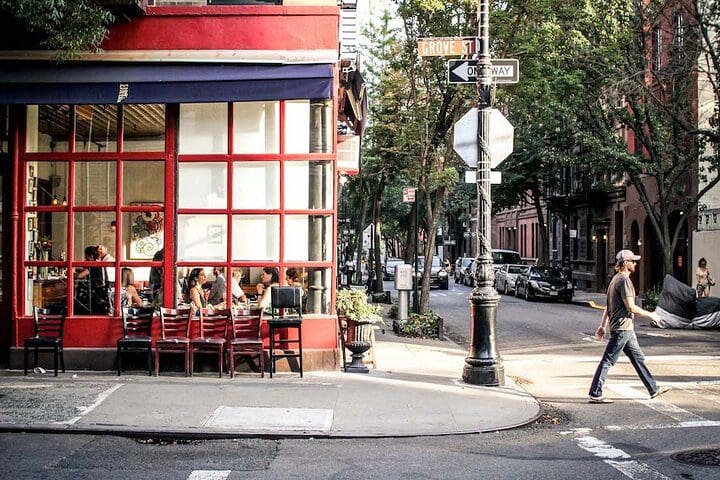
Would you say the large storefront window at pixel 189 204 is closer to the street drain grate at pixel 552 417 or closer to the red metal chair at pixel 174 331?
the red metal chair at pixel 174 331

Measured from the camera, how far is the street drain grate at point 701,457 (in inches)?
296

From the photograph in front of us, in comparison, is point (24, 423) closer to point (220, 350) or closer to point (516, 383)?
point (220, 350)

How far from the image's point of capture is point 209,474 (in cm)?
711

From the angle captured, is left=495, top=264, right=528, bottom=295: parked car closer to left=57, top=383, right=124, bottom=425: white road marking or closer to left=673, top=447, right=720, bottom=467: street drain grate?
left=57, top=383, right=124, bottom=425: white road marking

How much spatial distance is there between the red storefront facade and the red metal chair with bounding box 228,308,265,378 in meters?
0.40

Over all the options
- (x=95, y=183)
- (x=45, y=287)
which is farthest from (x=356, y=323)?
(x=45, y=287)

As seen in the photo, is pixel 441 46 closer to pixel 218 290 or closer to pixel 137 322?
pixel 218 290

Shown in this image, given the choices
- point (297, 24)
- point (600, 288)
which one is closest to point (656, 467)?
point (297, 24)

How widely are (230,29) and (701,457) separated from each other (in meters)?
8.36

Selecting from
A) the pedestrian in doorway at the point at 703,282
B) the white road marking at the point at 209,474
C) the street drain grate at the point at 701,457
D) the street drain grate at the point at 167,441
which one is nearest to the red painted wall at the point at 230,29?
the street drain grate at the point at 167,441

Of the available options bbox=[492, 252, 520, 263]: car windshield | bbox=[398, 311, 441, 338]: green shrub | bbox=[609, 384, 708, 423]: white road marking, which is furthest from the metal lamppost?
bbox=[492, 252, 520, 263]: car windshield

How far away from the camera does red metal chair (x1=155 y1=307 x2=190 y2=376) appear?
38.9 feet

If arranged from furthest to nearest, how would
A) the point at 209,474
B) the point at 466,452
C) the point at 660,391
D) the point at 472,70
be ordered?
the point at 472,70 < the point at 660,391 < the point at 466,452 < the point at 209,474

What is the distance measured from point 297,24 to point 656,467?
7.79 meters
